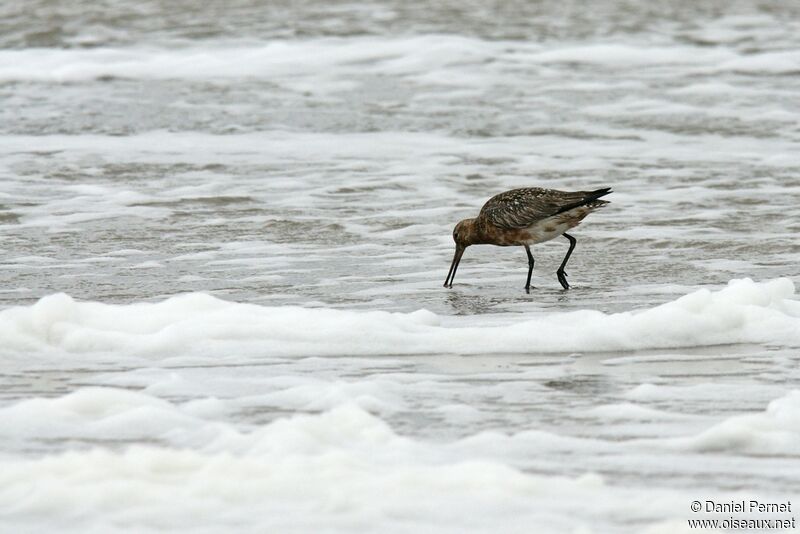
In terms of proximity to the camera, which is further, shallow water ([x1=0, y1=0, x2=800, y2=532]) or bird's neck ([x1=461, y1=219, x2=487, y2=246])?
bird's neck ([x1=461, y1=219, x2=487, y2=246])

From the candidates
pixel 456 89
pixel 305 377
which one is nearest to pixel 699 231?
pixel 305 377

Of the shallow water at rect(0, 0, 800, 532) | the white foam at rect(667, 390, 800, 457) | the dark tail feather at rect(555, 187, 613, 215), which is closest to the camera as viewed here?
the shallow water at rect(0, 0, 800, 532)

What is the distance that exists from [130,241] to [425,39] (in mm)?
10549

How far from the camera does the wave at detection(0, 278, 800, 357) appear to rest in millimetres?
6207

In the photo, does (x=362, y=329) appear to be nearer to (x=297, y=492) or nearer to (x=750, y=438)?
(x=750, y=438)

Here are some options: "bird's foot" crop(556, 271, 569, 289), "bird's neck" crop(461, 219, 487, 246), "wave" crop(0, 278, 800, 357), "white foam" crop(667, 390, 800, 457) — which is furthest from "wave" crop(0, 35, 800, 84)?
"white foam" crop(667, 390, 800, 457)

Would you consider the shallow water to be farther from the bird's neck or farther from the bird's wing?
the bird's wing

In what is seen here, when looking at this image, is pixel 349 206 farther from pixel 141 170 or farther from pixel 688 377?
pixel 688 377

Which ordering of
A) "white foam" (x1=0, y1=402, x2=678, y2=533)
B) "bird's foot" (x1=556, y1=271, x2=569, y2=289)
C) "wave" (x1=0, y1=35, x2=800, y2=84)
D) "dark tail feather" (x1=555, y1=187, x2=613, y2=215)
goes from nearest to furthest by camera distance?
"white foam" (x1=0, y1=402, x2=678, y2=533)
"bird's foot" (x1=556, y1=271, x2=569, y2=289)
"dark tail feather" (x1=555, y1=187, x2=613, y2=215)
"wave" (x1=0, y1=35, x2=800, y2=84)

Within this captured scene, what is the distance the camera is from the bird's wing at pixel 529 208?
8.28m

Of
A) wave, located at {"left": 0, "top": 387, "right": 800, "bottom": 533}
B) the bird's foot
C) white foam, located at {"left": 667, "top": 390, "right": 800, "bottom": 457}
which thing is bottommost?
the bird's foot

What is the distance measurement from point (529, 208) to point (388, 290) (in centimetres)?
114

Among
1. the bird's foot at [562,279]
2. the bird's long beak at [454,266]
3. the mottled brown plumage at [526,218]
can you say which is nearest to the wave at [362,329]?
the bird's foot at [562,279]

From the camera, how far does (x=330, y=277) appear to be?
8133mm
